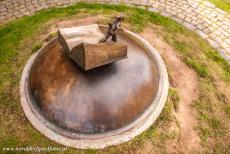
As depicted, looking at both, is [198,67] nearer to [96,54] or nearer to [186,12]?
[186,12]

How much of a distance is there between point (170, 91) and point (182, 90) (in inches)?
14.6

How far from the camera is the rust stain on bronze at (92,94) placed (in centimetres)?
610

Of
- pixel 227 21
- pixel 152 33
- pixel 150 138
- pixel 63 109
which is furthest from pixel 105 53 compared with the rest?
pixel 227 21

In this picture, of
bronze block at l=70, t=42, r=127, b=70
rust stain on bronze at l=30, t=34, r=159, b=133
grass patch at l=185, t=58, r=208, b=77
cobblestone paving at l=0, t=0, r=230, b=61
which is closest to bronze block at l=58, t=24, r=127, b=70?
bronze block at l=70, t=42, r=127, b=70

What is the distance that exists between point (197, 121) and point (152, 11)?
4446 millimetres

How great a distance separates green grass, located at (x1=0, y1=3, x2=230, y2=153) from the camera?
22.4 ft

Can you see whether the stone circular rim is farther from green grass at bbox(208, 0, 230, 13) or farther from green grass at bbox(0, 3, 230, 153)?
green grass at bbox(208, 0, 230, 13)

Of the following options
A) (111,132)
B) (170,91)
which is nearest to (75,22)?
(170,91)

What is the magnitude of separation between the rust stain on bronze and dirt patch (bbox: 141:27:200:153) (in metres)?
1.17

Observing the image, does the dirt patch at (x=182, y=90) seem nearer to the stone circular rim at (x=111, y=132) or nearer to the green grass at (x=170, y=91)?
Answer: the green grass at (x=170, y=91)

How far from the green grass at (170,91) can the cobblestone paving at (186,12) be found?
32 cm

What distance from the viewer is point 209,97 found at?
7.72 metres

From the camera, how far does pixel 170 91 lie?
7.69m

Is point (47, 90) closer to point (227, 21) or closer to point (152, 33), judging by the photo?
point (152, 33)
